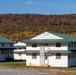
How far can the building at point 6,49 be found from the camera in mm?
79062

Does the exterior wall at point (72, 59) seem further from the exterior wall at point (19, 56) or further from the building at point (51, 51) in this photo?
the exterior wall at point (19, 56)

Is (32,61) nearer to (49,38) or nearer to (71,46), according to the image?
(49,38)

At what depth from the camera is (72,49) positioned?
59.9 meters

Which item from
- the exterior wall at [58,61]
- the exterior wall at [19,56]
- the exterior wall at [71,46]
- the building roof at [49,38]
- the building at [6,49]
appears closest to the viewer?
the exterior wall at [58,61]

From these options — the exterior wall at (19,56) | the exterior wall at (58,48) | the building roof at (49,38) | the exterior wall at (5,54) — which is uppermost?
the building roof at (49,38)

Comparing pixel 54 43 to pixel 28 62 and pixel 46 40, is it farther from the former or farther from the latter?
pixel 28 62

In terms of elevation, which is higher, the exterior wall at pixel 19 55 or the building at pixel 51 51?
the building at pixel 51 51

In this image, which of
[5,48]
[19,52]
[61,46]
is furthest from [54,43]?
[19,52]

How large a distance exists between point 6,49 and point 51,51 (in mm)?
24422

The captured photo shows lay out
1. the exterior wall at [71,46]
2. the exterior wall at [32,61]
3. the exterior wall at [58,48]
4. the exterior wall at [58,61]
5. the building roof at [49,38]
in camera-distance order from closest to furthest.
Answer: the exterior wall at [58,61] < the exterior wall at [58,48] < the building roof at [49,38] < the exterior wall at [71,46] < the exterior wall at [32,61]

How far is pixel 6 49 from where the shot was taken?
80375 millimetres

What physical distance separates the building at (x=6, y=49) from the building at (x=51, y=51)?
772 inches

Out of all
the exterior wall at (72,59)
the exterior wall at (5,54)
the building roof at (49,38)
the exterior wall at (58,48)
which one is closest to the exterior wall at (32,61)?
the building roof at (49,38)

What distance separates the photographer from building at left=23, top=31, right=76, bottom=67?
189 feet
